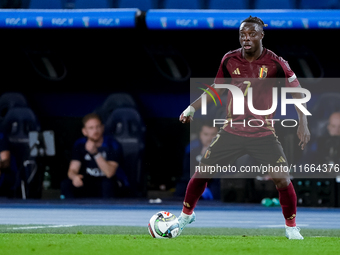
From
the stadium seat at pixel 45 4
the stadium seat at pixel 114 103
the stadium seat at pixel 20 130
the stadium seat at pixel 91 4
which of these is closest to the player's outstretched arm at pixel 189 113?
the stadium seat at pixel 114 103

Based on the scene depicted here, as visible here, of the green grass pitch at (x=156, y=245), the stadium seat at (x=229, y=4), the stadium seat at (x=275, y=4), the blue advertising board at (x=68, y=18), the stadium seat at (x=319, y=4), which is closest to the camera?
the green grass pitch at (x=156, y=245)

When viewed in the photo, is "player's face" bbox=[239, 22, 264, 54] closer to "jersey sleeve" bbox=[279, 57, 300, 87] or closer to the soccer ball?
"jersey sleeve" bbox=[279, 57, 300, 87]

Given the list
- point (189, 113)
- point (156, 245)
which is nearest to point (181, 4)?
point (189, 113)

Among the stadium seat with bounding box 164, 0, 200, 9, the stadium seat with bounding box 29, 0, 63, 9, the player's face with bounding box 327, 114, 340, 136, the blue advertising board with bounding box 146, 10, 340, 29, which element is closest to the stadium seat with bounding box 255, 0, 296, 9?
the blue advertising board with bounding box 146, 10, 340, 29

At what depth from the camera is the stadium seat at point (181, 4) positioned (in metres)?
12.8

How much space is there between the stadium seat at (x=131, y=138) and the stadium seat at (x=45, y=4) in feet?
7.77

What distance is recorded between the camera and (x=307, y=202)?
435 inches

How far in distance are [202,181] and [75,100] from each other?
8280 millimetres

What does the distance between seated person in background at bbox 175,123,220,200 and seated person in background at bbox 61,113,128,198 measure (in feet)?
3.75

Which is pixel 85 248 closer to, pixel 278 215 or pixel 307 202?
pixel 278 215

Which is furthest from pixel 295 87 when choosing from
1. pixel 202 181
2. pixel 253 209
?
pixel 253 209

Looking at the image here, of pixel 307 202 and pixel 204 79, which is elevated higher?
pixel 204 79

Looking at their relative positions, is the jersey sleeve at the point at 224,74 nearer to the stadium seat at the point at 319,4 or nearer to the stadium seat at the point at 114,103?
the stadium seat at the point at 319,4

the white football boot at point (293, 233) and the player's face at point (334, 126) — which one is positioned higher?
the player's face at point (334, 126)
